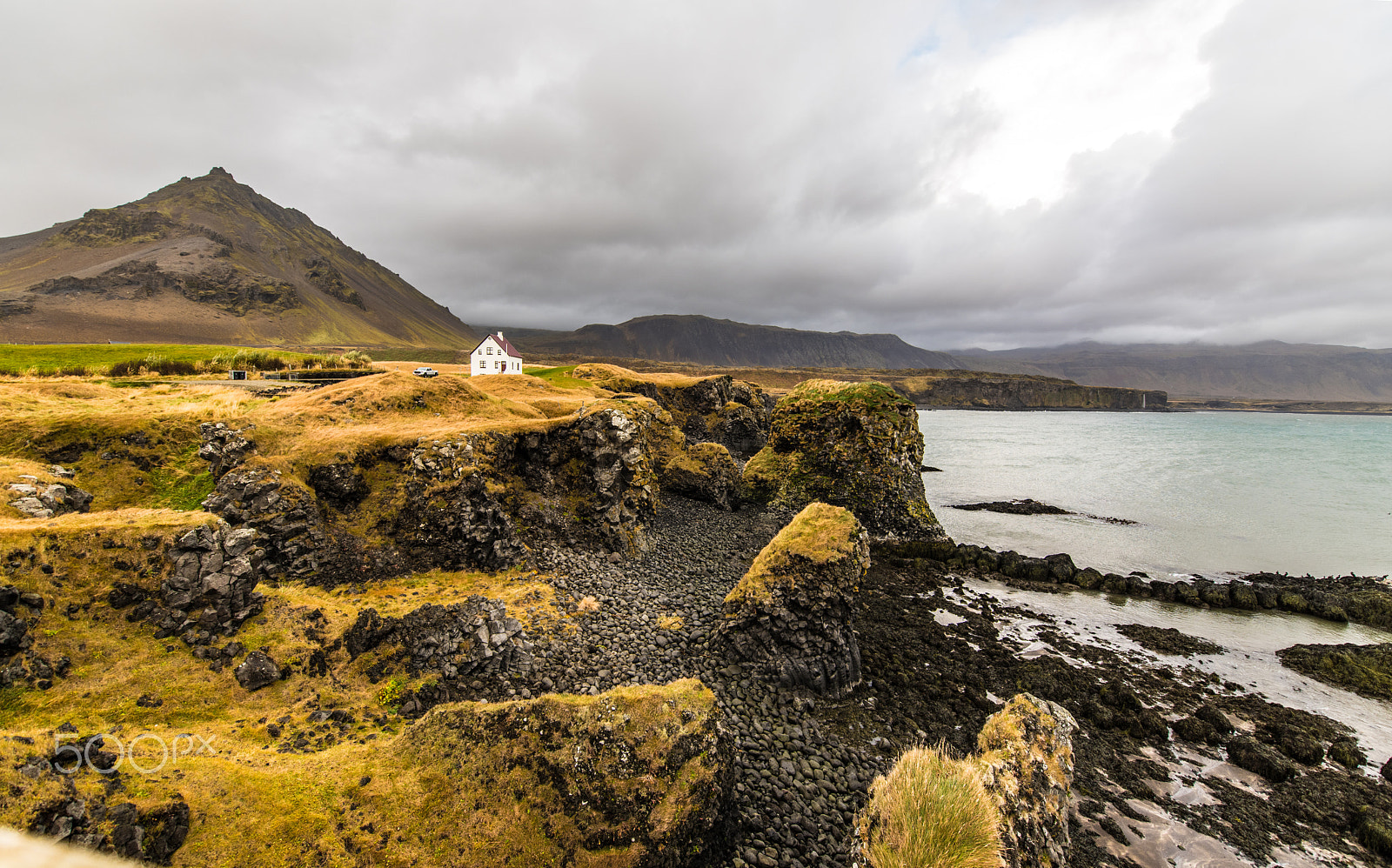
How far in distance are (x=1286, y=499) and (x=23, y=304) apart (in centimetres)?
29419

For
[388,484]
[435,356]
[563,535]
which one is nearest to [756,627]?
[563,535]

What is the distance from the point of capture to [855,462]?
29.8 meters

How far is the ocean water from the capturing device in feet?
94.6

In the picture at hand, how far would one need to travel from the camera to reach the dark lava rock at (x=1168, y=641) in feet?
56.3

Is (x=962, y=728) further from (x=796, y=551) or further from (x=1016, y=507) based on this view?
(x=1016, y=507)

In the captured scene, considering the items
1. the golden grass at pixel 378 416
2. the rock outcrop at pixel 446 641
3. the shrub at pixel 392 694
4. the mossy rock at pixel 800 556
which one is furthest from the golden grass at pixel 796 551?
the golden grass at pixel 378 416

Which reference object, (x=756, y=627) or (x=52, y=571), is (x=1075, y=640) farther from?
(x=52, y=571)

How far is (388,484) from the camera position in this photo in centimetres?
1603

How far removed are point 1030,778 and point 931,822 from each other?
11.6 ft

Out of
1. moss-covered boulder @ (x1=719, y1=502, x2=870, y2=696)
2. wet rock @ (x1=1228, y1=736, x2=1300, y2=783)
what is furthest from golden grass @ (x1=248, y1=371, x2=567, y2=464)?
wet rock @ (x1=1228, y1=736, x2=1300, y2=783)

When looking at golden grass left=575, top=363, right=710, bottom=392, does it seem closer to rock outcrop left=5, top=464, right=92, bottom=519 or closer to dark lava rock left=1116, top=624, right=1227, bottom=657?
rock outcrop left=5, top=464, right=92, bottom=519

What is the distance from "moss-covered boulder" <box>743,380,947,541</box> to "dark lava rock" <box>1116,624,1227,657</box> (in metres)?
10.6

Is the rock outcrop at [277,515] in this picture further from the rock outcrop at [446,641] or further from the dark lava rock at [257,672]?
the dark lava rock at [257,672]

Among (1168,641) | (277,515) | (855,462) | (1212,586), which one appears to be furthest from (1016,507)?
(277,515)
